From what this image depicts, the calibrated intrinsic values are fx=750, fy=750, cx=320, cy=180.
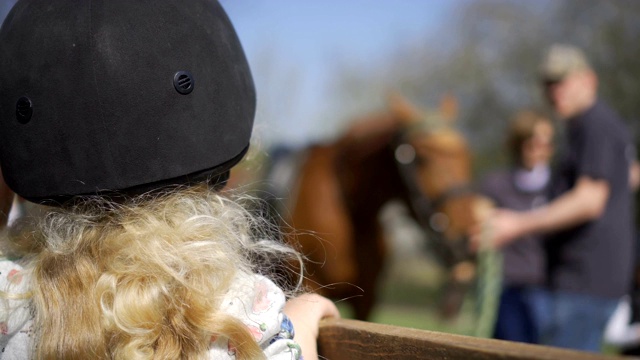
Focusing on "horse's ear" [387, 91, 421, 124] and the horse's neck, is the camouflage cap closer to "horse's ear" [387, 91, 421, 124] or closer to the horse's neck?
"horse's ear" [387, 91, 421, 124]

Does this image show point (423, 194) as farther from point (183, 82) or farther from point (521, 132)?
point (183, 82)

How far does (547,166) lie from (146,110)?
3.79 meters

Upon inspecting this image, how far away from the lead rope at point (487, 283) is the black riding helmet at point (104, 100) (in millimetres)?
3377

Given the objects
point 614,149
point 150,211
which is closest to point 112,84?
point 150,211

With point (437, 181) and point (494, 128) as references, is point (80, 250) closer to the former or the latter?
point (437, 181)

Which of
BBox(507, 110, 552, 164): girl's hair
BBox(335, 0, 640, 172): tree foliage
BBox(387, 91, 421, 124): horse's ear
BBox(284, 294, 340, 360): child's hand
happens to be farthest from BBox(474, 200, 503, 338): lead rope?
BBox(335, 0, 640, 172): tree foliage

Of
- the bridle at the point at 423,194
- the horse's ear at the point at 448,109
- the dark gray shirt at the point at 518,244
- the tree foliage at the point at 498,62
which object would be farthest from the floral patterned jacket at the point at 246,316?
the tree foliage at the point at 498,62

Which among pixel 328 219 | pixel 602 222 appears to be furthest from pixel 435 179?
pixel 602 222

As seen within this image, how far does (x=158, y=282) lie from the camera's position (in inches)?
39.2

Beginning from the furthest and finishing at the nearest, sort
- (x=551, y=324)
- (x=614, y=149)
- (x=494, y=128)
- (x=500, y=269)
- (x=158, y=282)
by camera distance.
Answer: (x=494, y=128), (x=500, y=269), (x=551, y=324), (x=614, y=149), (x=158, y=282)

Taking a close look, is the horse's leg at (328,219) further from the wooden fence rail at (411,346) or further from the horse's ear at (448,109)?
the wooden fence rail at (411,346)

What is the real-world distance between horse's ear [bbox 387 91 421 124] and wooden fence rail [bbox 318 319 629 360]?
372 centimetres

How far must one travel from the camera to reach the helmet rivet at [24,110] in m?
1.08

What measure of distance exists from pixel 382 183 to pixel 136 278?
12.6 feet
